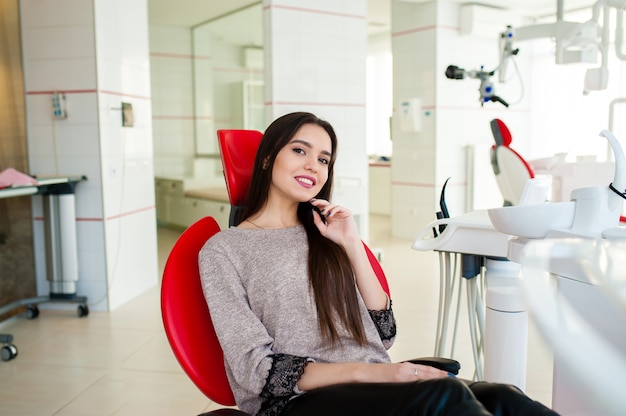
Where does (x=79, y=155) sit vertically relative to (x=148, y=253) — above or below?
above

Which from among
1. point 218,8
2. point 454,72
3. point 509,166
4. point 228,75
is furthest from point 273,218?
point 218,8

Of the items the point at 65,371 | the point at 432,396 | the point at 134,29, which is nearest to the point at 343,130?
the point at 134,29

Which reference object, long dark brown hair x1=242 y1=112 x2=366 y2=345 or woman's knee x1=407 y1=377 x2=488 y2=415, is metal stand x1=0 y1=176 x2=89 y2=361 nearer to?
long dark brown hair x1=242 y1=112 x2=366 y2=345

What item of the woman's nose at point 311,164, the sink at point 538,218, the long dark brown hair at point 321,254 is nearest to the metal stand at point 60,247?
the long dark brown hair at point 321,254

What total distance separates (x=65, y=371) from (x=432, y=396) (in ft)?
7.87

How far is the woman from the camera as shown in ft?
4.02

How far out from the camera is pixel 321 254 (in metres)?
1.64

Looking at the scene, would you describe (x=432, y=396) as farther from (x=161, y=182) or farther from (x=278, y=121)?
(x=161, y=182)

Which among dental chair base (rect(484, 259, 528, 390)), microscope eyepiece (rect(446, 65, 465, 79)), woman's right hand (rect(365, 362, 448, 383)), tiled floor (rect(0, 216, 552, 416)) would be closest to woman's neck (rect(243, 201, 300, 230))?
woman's right hand (rect(365, 362, 448, 383))

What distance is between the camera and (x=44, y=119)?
398 cm

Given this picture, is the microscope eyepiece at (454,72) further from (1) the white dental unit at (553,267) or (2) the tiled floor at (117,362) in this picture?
(1) the white dental unit at (553,267)

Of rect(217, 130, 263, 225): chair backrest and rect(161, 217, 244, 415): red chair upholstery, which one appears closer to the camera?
rect(161, 217, 244, 415): red chair upholstery

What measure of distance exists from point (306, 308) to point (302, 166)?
0.42m

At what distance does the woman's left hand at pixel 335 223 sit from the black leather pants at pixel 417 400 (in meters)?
0.50
